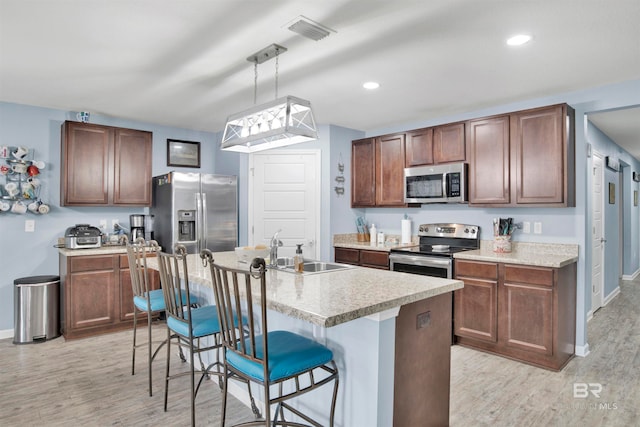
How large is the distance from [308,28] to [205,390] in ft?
8.44

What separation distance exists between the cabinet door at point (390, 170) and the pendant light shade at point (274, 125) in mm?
2120

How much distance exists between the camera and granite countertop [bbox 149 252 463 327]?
5.05 feet

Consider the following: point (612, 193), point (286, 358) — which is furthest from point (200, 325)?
point (612, 193)

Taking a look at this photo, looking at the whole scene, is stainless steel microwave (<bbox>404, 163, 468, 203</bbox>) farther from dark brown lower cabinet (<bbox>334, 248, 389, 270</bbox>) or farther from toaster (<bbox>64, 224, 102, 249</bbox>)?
toaster (<bbox>64, 224, 102, 249</bbox>)

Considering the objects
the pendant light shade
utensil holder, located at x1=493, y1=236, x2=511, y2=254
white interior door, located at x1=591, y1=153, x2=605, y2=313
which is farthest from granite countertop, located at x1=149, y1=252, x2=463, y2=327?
white interior door, located at x1=591, y1=153, x2=605, y2=313

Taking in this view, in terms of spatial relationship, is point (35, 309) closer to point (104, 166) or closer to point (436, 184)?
point (104, 166)

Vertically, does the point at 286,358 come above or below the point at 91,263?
below

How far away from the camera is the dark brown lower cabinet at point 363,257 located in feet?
14.1

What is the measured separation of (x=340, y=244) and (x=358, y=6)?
10.4ft

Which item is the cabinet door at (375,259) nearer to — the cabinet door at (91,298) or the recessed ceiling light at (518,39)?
the recessed ceiling light at (518,39)

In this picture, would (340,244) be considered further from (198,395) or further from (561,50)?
(561,50)

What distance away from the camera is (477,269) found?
11.5ft

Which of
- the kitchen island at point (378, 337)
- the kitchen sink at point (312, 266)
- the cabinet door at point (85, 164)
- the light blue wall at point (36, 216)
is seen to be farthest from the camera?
the cabinet door at point (85, 164)

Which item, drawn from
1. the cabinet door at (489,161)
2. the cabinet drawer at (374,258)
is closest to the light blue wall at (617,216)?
the cabinet door at (489,161)
